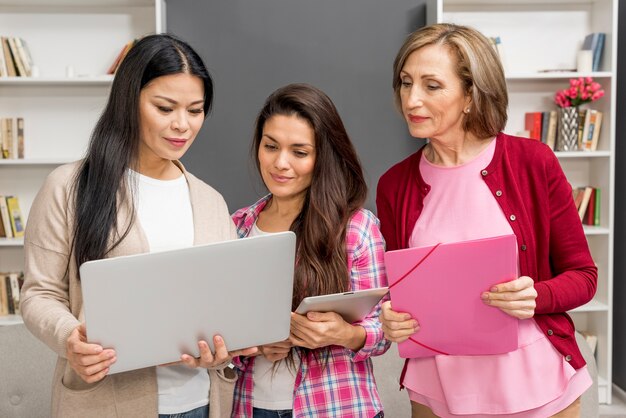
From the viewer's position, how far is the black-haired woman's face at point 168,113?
1.61 metres

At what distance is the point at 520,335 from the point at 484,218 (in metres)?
0.28

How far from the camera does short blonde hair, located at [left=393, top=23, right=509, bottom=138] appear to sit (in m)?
1.64

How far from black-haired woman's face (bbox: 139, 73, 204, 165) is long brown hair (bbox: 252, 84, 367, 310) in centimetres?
27

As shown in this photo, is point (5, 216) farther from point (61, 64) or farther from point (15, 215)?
point (61, 64)

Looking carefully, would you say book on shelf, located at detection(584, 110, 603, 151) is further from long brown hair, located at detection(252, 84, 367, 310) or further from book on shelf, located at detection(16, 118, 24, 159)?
book on shelf, located at detection(16, 118, 24, 159)

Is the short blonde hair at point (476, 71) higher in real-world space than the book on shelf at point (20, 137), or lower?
higher

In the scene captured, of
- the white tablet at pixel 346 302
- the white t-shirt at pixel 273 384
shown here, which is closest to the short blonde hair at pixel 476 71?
the white tablet at pixel 346 302

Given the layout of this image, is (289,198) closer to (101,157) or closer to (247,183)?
(101,157)

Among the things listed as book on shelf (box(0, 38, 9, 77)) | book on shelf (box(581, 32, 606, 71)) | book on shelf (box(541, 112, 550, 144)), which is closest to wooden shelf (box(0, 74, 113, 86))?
book on shelf (box(0, 38, 9, 77))

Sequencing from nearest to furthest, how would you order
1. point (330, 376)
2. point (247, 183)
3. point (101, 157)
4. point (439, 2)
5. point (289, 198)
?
point (101, 157)
point (330, 376)
point (289, 198)
point (439, 2)
point (247, 183)

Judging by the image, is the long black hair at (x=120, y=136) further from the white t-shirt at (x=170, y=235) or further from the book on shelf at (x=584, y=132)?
the book on shelf at (x=584, y=132)

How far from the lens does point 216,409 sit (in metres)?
1.64

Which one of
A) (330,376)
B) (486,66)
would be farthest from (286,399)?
(486,66)

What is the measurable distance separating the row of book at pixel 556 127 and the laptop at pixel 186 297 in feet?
9.73
